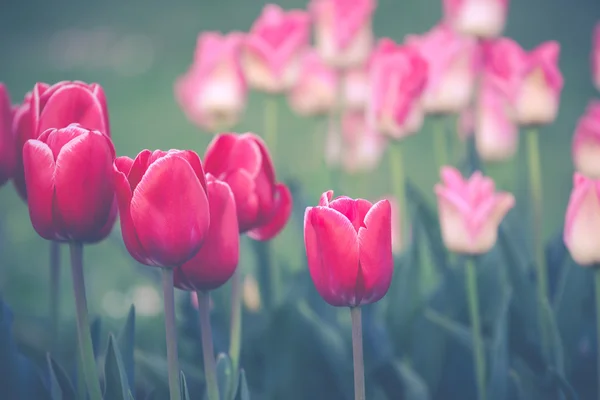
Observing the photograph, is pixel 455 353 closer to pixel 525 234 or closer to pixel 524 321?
pixel 524 321

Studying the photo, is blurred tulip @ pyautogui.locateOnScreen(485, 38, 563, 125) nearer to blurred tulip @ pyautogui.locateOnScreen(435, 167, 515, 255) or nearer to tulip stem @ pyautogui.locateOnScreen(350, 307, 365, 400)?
blurred tulip @ pyautogui.locateOnScreen(435, 167, 515, 255)

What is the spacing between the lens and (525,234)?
1943mm

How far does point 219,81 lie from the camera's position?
1.92m

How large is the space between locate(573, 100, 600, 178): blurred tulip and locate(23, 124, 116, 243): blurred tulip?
96cm

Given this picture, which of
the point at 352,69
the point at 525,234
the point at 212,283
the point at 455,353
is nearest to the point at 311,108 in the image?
the point at 352,69

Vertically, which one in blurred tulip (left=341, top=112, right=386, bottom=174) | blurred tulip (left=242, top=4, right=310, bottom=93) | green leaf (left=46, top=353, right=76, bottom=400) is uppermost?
blurred tulip (left=242, top=4, right=310, bottom=93)

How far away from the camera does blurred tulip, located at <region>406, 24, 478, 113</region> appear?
1728 millimetres

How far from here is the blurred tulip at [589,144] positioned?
4.88 feet

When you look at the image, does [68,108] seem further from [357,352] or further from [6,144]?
[357,352]

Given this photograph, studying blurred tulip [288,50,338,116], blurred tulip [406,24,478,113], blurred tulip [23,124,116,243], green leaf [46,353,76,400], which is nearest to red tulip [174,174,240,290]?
blurred tulip [23,124,116,243]

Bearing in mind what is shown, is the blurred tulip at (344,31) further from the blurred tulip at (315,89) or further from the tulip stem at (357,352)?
the tulip stem at (357,352)

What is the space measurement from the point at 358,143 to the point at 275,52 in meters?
0.48

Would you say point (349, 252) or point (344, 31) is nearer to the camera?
point (349, 252)

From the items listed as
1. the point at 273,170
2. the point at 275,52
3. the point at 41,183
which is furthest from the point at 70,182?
the point at 275,52
